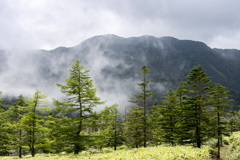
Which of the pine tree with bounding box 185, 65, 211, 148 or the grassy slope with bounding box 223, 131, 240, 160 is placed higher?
the pine tree with bounding box 185, 65, 211, 148

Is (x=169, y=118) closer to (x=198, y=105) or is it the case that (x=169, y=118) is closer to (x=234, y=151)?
(x=198, y=105)

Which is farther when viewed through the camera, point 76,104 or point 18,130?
point 18,130

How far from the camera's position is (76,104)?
55.8ft

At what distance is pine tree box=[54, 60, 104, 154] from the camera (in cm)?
1577

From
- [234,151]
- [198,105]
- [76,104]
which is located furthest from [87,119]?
[234,151]

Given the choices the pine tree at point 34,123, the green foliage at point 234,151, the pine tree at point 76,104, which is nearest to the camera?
the green foliage at point 234,151

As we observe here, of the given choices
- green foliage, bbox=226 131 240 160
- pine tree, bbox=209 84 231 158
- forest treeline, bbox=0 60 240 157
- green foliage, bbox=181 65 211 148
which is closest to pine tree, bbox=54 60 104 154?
forest treeline, bbox=0 60 240 157

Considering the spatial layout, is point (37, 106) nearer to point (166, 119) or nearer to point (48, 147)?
point (48, 147)

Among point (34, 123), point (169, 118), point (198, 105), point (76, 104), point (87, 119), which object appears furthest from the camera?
point (169, 118)

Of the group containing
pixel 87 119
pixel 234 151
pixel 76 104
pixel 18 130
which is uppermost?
pixel 76 104

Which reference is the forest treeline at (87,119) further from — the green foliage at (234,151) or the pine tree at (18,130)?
the green foliage at (234,151)

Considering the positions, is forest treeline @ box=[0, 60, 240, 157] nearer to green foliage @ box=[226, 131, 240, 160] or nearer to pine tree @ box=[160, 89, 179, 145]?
pine tree @ box=[160, 89, 179, 145]

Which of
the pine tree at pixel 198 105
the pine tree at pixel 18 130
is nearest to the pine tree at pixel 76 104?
the pine tree at pixel 18 130

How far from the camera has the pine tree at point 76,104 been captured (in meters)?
15.8
